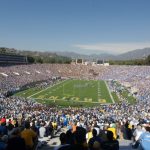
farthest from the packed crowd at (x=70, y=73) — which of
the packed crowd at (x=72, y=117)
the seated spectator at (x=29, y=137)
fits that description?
the seated spectator at (x=29, y=137)

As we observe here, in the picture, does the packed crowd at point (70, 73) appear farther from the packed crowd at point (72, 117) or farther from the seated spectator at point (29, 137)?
the seated spectator at point (29, 137)

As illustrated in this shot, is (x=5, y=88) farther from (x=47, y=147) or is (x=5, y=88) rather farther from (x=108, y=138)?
(x=108, y=138)

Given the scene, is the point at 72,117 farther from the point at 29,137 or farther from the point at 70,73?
the point at 70,73

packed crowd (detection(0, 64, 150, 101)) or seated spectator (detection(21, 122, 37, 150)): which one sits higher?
seated spectator (detection(21, 122, 37, 150))

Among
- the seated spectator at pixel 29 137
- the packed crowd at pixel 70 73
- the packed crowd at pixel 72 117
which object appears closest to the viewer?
the packed crowd at pixel 72 117

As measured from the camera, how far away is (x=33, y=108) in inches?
1212

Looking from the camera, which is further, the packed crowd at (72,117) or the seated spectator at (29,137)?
the seated spectator at (29,137)

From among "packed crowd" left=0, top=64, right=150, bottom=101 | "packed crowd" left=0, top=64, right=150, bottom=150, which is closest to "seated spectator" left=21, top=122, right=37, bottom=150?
"packed crowd" left=0, top=64, right=150, bottom=150

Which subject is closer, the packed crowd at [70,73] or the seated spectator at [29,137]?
the seated spectator at [29,137]

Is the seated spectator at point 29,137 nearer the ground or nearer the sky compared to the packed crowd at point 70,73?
nearer the sky

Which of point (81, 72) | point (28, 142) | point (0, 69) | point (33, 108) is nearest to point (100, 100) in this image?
point (33, 108)

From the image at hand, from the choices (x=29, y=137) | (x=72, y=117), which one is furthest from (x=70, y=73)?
(x=29, y=137)

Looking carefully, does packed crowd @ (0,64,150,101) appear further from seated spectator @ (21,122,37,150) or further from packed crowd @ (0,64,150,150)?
seated spectator @ (21,122,37,150)

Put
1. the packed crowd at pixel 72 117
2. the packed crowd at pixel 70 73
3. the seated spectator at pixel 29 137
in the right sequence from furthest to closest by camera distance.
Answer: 1. the packed crowd at pixel 70 73
2. the seated spectator at pixel 29 137
3. the packed crowd at pixel 72 117
